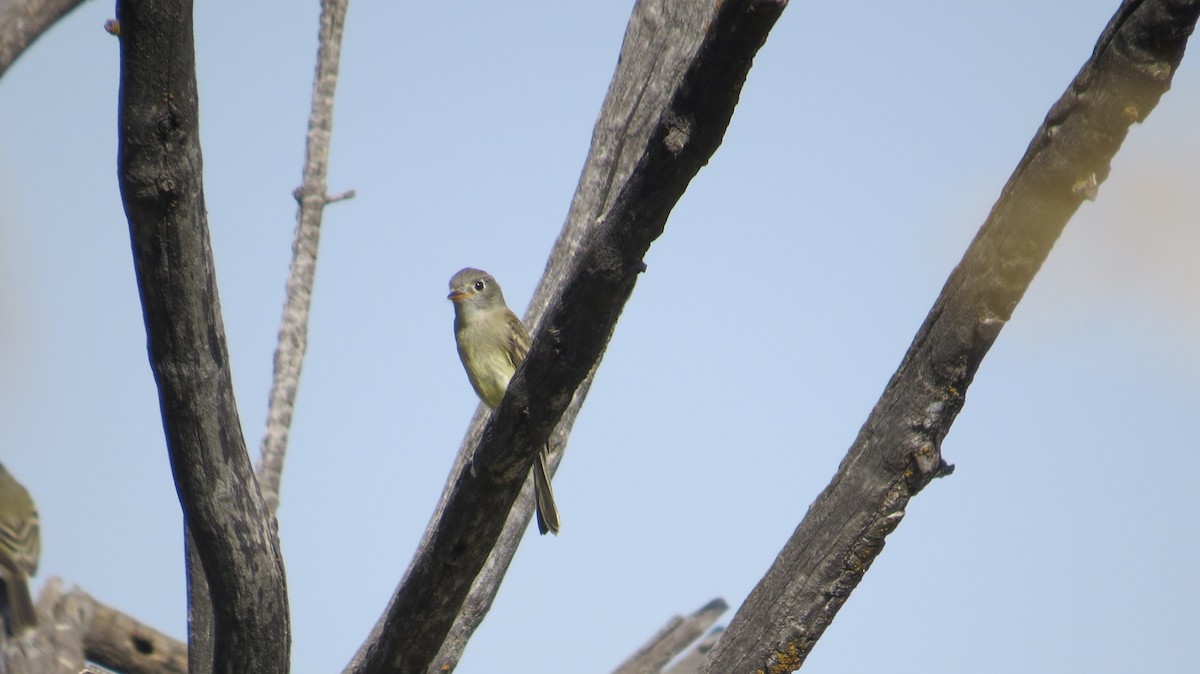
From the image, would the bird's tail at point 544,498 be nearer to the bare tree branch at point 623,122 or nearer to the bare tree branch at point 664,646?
the bare tree branch at point 623,122

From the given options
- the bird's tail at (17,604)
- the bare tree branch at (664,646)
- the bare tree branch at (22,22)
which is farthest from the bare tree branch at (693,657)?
the bare tree branch at (22,22)

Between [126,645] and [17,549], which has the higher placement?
[17,549]

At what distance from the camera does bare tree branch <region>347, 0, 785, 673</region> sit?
91.8 inches

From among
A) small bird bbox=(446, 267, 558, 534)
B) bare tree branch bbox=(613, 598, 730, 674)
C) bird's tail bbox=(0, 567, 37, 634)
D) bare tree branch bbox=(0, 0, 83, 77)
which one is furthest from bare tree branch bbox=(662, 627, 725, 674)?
bare tree branch bbox=(0, 0, 83, 77)

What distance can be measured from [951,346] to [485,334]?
3.76m

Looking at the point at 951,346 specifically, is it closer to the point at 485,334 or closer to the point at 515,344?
the point at 515,344

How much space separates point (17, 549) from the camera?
6199 millimetres

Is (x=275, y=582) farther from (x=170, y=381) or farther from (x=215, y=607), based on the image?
(x=170, y=381)

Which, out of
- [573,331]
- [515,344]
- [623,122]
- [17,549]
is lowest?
[573,331]

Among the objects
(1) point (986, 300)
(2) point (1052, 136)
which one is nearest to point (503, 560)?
(1) point (986, 300)

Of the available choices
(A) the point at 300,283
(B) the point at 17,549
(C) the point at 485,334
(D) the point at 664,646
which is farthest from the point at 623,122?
(B) the point at 17,549

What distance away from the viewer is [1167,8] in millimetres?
2721

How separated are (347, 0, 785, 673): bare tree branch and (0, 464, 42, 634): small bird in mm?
3132

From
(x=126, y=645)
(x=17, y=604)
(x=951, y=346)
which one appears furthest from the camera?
(x=126, y=645)
